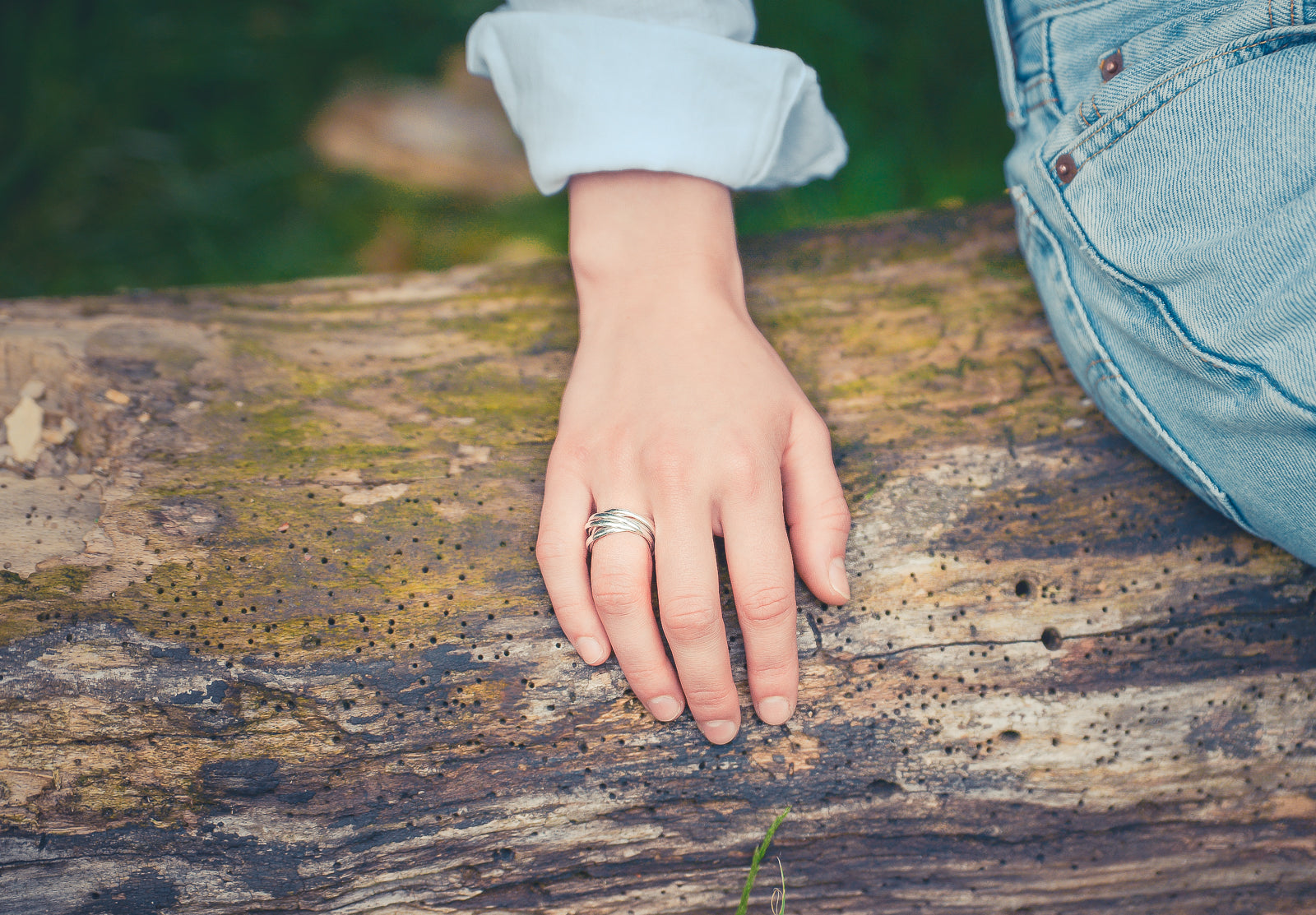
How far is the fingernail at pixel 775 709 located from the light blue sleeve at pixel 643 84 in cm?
99

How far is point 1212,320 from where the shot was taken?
3.78ft

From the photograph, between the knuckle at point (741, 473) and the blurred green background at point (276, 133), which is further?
the blurred green background at point (276, 133)

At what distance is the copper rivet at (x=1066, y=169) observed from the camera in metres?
1.27

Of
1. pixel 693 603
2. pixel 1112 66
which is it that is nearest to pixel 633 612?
pixel 693 603

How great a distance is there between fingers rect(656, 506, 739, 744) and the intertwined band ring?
0.08 ft

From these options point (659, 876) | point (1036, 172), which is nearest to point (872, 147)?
point (1036, 172)

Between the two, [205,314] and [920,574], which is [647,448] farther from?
[205,314]

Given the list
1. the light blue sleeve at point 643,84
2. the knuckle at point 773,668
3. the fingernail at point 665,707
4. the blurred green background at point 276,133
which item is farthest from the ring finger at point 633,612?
the blurred green background at point 276,133

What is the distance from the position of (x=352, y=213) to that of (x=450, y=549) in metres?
2.52

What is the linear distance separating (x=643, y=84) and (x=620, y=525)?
2.66 ft

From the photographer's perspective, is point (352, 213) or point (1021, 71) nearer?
point (1021, 71)

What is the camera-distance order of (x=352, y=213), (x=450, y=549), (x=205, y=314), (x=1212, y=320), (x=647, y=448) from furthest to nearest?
(x=352, y=213) < (x=205, y=314) < (x=450, y=549) < (x=647, y=448) < (x=1212, y=320)

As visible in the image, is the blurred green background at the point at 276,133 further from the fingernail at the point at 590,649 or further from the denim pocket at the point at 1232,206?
the fingernail at the point at 590,649

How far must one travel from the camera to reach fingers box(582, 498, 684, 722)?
4.03 ft
